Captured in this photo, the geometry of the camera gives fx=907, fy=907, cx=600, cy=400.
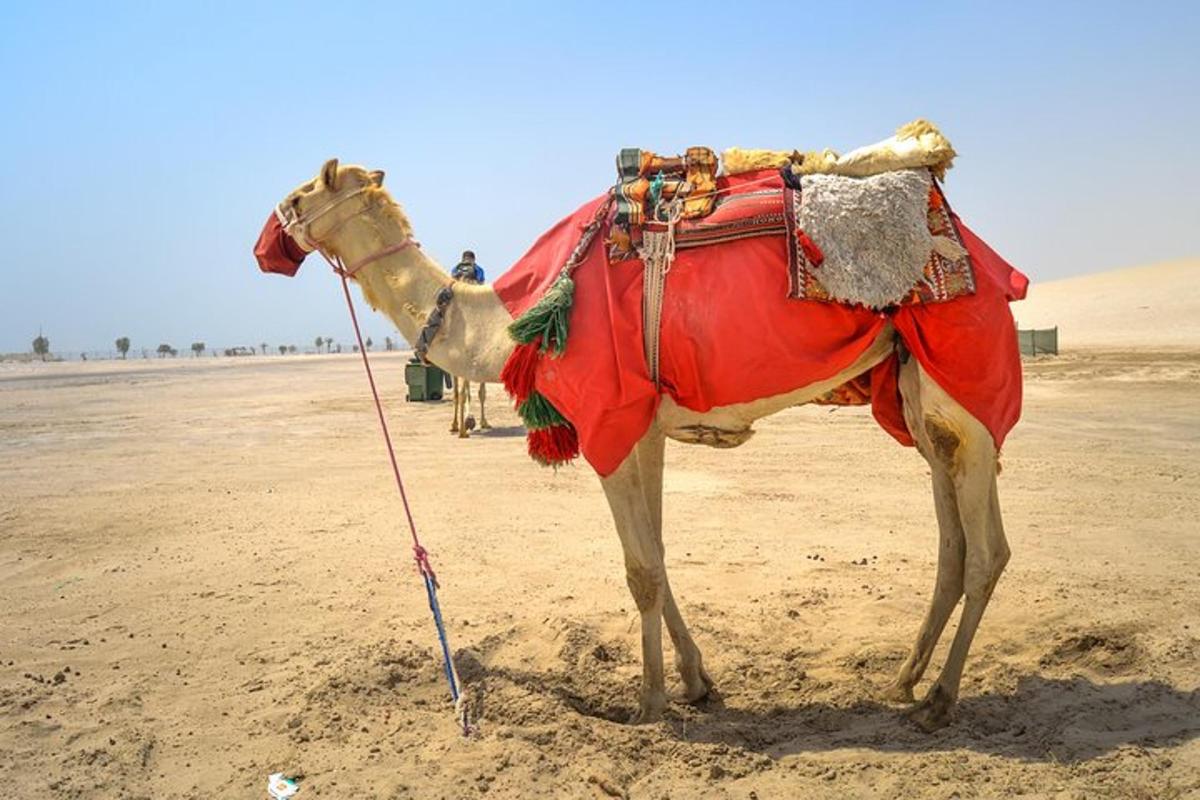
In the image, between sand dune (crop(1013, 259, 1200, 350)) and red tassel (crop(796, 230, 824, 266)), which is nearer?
red tassel (crop(796, 230, 824, 266))

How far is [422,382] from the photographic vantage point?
69.7ft

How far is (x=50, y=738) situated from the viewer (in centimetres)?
414

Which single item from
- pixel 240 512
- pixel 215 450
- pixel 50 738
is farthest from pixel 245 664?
pixel 215 450

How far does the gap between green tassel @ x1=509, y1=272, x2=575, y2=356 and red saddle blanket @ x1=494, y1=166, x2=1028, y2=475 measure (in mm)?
62

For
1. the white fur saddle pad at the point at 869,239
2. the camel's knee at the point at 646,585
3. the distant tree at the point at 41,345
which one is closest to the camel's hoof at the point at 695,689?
the camel's knee at the point at 646,585

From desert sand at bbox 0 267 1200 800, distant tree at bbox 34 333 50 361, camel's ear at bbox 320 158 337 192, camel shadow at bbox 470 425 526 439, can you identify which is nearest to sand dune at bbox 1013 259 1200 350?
camel shadow at bbox 470 425 526 439

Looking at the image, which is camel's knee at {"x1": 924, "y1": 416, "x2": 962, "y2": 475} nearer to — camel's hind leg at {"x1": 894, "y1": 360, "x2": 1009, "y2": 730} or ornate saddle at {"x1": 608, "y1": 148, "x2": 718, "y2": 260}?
camel's hind leg at {"x1": 894, "y1": 360, "x2": 1009, "y2": 730}

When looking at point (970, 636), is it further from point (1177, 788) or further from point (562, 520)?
point (562, 520)

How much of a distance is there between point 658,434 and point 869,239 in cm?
139

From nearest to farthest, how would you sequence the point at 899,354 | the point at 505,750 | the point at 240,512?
the point at 505,750, the point at 899,354, the point at 240,512

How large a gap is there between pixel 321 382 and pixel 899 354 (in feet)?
105

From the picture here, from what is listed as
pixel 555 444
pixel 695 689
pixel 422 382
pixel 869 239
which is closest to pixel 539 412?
pixel 555 444

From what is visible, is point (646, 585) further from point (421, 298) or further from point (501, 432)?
point (501, 432)

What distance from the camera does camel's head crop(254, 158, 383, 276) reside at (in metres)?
4.79
